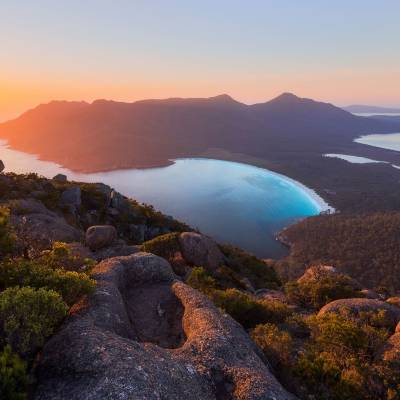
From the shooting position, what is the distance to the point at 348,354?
55.6 feet

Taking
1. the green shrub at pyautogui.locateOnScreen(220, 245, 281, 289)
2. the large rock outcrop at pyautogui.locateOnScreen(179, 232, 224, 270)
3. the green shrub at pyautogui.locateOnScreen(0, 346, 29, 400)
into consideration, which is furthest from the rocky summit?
the green shrub at pyautogui.locateOnScreen(220, 245, 281, 289)

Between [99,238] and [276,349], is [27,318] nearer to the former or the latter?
[276,349]

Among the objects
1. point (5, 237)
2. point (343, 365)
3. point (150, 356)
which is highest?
point (5, 237)

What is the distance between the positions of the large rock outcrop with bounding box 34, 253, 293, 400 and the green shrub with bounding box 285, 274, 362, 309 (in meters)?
22.9

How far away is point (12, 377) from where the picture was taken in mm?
9188

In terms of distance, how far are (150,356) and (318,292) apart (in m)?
29.3

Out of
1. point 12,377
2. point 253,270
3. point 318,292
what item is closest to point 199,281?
point 318,292

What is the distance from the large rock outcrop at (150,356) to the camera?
9844 millimetres

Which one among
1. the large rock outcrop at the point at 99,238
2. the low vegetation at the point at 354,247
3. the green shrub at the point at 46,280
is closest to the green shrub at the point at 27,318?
the green shrub at the point at 46,280

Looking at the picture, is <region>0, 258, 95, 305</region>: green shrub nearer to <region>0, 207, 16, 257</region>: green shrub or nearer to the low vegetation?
<region>0, 207, 16, 257</region>: green shrub

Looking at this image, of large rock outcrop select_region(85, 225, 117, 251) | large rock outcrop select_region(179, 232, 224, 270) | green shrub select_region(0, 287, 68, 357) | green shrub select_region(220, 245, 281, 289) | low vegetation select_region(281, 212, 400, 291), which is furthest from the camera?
low vegetation select_region(281, 212, 400, 291)

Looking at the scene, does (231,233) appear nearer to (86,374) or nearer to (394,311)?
(394,311)

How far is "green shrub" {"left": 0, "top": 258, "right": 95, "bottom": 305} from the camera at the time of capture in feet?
46.6

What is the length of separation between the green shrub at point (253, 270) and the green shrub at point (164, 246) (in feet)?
36.3
